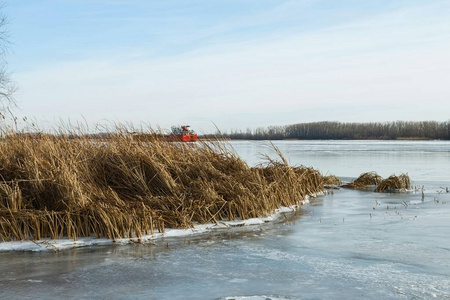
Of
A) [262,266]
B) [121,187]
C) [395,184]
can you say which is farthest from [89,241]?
[395,184]

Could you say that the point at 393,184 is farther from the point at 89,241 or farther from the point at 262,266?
the point at 89,241

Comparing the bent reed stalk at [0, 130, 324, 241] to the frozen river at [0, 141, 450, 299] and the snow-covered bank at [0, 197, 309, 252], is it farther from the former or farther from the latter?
the frozen river at [0, 141, 450, 299]

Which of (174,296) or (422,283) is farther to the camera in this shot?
(422,283)

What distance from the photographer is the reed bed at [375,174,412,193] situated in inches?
402

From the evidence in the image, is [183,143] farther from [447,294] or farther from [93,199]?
[447,294]

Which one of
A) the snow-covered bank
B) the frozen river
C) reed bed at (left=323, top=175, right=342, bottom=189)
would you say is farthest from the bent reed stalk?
reed bed at (left=323, top=175, right=342, bottom=189)

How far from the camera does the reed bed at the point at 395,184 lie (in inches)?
402

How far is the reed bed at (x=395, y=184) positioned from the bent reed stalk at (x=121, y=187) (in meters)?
2.69

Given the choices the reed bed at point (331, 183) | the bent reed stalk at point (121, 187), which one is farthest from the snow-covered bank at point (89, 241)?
the reed bed at point (331, 183)

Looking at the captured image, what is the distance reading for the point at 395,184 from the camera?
33.6 ft

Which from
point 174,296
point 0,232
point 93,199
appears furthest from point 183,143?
point 174,296

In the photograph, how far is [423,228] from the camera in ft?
19.3

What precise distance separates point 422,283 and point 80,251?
10.5 feet

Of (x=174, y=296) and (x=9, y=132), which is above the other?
(x=9, y=132)
